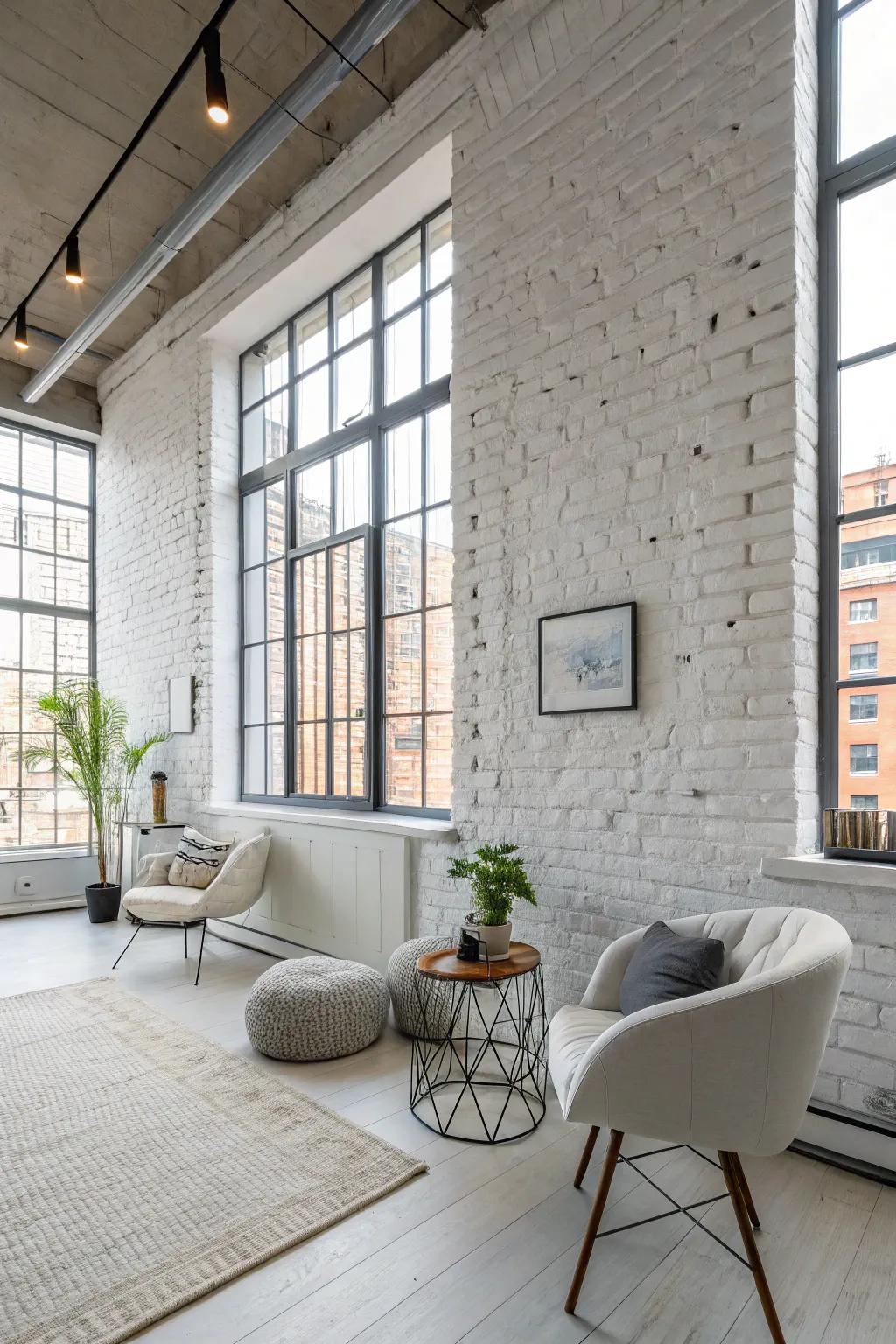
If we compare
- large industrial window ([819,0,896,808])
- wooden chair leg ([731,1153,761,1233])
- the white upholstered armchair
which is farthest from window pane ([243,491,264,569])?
wooden chair leg ([731,1153,761,1233])

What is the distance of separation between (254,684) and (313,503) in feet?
4.35

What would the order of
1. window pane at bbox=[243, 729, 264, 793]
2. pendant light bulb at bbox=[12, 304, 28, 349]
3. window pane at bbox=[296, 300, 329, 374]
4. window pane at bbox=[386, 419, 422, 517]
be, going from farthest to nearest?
window pane at bbox=[243, 729, 264, 793], window pane at bbox=[296, 300, 329, 374], pendant light bulb at bbox=[12, 304, 28, 349], window pane at bbox=[386, 419, 422, 517]

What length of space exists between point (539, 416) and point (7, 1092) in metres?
3.15

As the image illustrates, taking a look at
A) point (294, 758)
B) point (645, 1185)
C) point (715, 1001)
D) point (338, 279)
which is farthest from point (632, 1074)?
point (338, 279)

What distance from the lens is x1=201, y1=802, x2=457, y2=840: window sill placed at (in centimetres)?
355

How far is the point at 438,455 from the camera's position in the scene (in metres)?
4.14

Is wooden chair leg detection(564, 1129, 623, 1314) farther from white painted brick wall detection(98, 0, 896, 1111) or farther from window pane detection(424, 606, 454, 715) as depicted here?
window pane detection(424, 606, 454, 715)

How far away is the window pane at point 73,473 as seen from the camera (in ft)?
22.6

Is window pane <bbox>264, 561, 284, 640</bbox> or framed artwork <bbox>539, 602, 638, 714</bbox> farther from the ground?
window pane <bbox>264, 561, 284, 640</bbox>

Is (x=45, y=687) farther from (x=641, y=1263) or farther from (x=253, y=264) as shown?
(x=641, y=1263)

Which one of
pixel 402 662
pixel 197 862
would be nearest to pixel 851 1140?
pixel 402 662

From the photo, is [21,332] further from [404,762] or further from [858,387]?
[858,387]

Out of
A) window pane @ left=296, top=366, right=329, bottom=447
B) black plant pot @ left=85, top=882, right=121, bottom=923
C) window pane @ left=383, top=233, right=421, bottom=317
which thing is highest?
window pane @ left=383, top=233, right=421, bottom=317

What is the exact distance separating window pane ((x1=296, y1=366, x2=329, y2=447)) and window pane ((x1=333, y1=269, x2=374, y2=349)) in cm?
25
